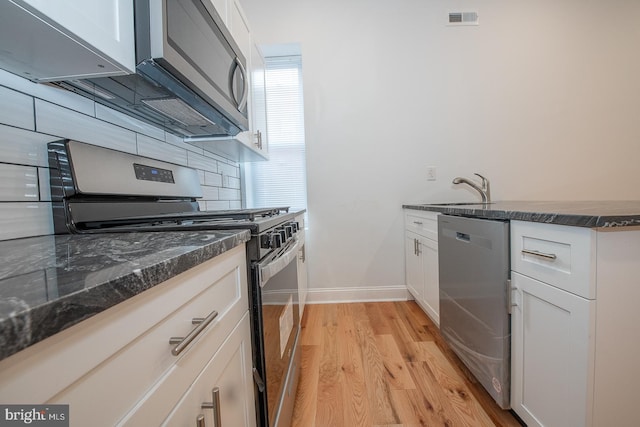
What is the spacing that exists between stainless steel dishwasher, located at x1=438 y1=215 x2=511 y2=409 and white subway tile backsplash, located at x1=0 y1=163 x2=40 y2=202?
154cm

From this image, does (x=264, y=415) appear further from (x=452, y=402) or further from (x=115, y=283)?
(x=452, y=402)

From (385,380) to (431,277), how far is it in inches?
28.2

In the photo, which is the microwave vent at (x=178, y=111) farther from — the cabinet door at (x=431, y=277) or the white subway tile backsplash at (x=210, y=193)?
the cabinet door at (x=431, y=277)

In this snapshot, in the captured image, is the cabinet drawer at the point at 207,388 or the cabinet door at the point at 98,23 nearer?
the cabinet drawer at the point at 207,388

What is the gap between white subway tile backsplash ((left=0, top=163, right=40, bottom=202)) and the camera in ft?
2.35

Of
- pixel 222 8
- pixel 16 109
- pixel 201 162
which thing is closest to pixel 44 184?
pixel 16 109

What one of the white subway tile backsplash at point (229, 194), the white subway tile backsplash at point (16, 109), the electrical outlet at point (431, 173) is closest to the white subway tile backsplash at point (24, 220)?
the white subway tile backsplash at point (16, 109)

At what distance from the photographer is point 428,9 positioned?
2.33 m

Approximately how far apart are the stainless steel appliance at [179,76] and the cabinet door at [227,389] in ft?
2.54

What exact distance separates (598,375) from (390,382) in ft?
2.69

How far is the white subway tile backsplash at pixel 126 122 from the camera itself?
1.01 meters

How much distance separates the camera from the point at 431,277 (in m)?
1.78

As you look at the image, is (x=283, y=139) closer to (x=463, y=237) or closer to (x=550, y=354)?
(x=463, y=237)

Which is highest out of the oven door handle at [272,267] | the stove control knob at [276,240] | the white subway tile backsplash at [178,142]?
the white subway tile backsplash at [178,142]
